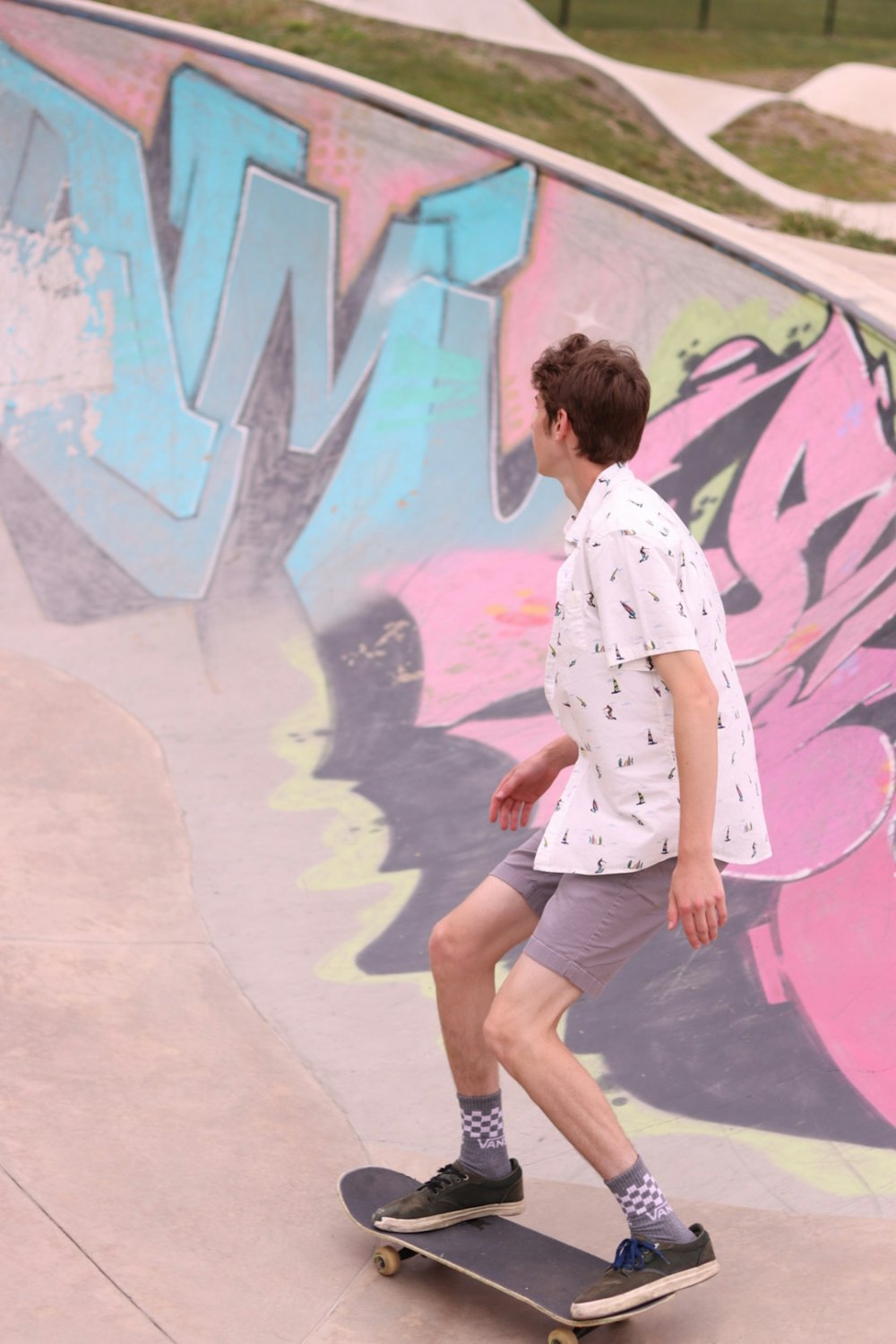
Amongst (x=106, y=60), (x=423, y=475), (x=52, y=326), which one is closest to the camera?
(x=423, y=475)

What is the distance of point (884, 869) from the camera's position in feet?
14.2

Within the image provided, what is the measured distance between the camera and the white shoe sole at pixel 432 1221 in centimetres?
327

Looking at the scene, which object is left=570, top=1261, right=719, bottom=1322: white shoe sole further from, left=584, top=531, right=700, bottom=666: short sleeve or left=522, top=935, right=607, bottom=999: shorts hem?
left=584, top=531, right=700, bottom=666: short sleeve

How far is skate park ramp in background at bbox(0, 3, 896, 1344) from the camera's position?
3.59m

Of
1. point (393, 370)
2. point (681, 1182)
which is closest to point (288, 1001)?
point (681, 1182)

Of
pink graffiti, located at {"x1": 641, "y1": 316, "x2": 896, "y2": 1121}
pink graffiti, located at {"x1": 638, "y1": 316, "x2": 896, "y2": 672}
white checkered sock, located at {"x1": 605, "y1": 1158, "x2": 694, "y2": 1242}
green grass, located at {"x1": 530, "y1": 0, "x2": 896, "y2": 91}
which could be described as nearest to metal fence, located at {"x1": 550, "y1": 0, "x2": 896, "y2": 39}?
Answer: green grass, located at {"x1": 530, "y1": 0, "x2": 896, "y2": 91}

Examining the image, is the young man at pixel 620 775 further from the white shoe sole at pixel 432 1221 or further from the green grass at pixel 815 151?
the green grass at pixel 815 151

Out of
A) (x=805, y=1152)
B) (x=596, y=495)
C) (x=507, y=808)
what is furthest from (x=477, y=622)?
(x=596, y=495)

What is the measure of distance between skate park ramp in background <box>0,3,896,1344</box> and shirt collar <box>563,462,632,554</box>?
5.55 feet

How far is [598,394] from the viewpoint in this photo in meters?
2.94

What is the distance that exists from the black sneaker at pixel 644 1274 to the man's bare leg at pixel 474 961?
52 cm

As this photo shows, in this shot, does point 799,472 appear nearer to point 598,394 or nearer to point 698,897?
point 598,394

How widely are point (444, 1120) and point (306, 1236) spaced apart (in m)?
0.72

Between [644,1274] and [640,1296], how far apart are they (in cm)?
5
